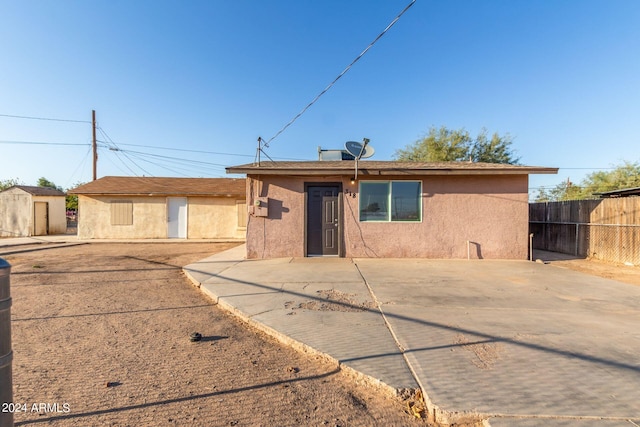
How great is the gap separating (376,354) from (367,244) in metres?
6.50

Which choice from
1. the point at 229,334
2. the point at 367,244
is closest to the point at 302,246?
the point at 367,244

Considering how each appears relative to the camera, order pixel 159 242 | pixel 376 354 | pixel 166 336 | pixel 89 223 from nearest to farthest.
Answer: pixel 376 354, pixel 166 336, pixel 159 242, pixel 89 223

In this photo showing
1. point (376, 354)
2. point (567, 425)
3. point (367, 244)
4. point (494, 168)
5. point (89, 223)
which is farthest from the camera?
point (89, 223)

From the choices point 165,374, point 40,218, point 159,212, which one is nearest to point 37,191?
point 40,218

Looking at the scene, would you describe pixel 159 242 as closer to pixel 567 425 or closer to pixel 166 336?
pixel 166 336

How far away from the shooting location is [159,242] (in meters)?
15.5

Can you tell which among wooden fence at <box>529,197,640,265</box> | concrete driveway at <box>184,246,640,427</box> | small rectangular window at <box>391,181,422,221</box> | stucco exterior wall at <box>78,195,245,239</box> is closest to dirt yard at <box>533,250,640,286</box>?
wooden fence at <box>529,197,640,265</box>

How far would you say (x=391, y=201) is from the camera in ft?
31.2

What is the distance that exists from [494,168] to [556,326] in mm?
6152

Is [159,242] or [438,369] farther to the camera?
[159,242]

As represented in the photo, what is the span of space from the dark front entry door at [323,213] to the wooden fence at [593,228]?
8.75 meters

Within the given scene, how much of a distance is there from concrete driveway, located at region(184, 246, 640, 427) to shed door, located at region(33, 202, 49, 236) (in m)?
19.3

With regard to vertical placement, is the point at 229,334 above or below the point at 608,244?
below

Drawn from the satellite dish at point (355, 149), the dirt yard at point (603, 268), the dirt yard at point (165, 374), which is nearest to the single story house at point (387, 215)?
the satellite dish at point (355, 149)
